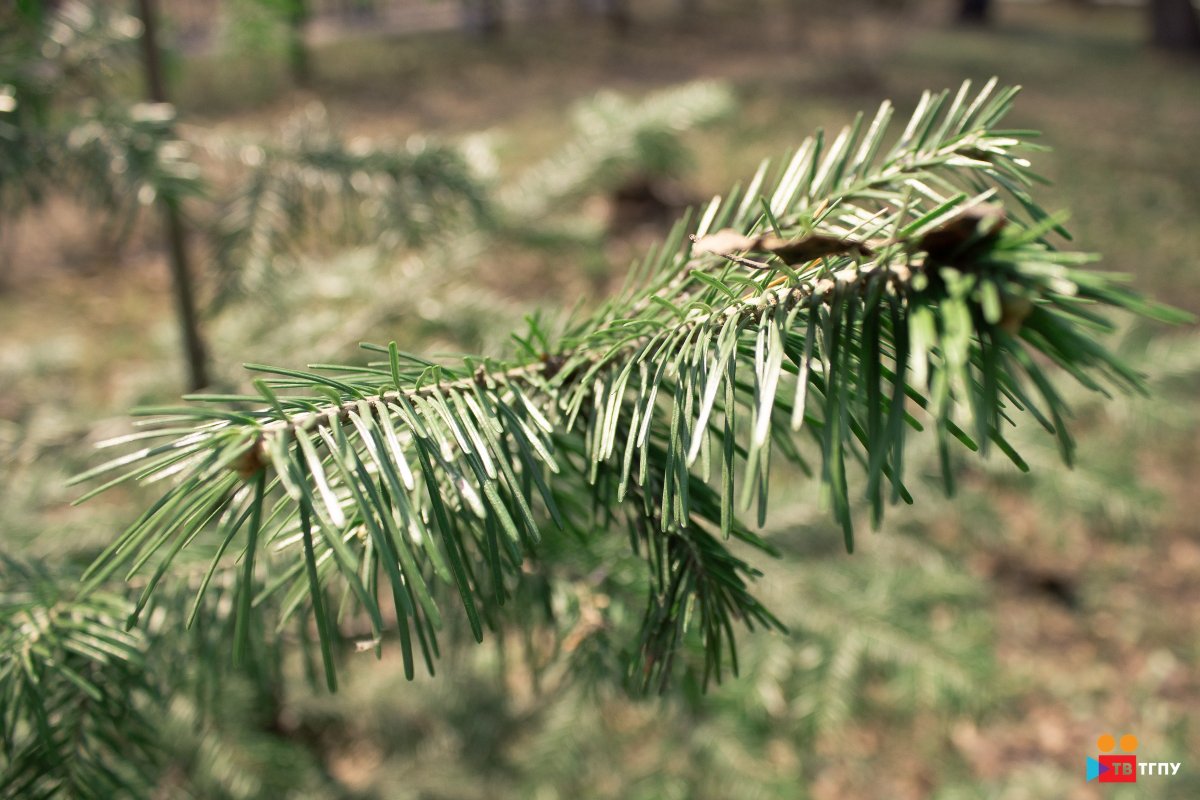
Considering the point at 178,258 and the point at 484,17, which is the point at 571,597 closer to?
the point at 178,258

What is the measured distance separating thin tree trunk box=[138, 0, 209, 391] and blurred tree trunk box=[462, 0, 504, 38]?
10.1 metres

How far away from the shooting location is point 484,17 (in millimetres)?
10836

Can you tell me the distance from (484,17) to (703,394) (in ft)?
38.1

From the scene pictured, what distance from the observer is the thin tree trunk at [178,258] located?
4.50 ft

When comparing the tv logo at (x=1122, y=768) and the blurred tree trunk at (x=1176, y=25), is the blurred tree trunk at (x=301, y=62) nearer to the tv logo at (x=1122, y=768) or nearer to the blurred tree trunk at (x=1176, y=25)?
the tv logo at (x=1122, y=768)

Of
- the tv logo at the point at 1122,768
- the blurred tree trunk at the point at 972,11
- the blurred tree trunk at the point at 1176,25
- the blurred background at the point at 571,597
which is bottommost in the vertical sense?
the tv logo at the point at 1122,768

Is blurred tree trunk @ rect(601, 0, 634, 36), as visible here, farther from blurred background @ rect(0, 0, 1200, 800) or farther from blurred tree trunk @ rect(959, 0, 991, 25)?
blurred background @ rect(0, 0, 1200, 800)

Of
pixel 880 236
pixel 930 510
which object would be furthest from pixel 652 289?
pixel 930 510

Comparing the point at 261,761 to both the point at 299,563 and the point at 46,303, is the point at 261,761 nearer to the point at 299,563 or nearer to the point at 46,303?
the point at 299,563

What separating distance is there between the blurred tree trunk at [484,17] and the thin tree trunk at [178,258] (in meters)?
10.1

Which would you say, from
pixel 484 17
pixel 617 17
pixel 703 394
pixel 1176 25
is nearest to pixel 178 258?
pixel 703 394

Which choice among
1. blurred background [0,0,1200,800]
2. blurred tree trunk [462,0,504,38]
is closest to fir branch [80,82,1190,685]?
blurred background [0,0,1200,800]

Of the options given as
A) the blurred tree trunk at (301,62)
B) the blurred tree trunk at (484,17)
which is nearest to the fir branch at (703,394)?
the blurred tree trunk at (301,62)

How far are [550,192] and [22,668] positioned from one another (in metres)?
1.45
